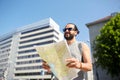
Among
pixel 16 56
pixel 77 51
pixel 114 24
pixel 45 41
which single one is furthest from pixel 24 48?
pixel 77 51

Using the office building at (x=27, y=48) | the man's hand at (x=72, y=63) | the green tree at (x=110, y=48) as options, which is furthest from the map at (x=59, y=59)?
the office building at (x=27, y=48)

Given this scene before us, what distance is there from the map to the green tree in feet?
69.8

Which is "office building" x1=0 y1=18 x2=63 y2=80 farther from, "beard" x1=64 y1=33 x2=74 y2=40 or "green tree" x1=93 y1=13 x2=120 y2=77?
"beard" x1=64 y1=33 x2=74 y2=40

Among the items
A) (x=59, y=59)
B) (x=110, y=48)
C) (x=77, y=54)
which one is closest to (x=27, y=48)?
(x=110, y=48)

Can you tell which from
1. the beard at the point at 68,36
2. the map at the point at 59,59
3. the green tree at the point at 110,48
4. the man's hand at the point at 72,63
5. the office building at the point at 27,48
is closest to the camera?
the man's hand at the point at 72,63

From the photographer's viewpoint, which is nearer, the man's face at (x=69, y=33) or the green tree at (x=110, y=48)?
the man's face at (x=69, y=33)

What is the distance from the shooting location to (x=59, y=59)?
2619mm

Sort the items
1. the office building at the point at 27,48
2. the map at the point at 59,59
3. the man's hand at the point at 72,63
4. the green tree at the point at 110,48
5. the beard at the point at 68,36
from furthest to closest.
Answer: the office building at the point at 27,48 < the green tree at the point at 110,48 < the beard at the point at 68,36 < the map at the point at 59,59 < the man's hand at the point at 72,63

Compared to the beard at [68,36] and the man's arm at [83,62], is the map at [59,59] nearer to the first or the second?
the man's arm at [83,62]

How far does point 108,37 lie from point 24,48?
188 ft

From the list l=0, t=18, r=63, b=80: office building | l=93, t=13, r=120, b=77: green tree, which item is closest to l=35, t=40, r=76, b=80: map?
l=93, t=13, r=120, b=77: green tree

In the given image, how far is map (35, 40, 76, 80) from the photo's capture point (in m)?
2.59

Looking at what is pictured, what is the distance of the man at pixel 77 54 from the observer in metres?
2.50

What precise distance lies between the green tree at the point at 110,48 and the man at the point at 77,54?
2089cm
